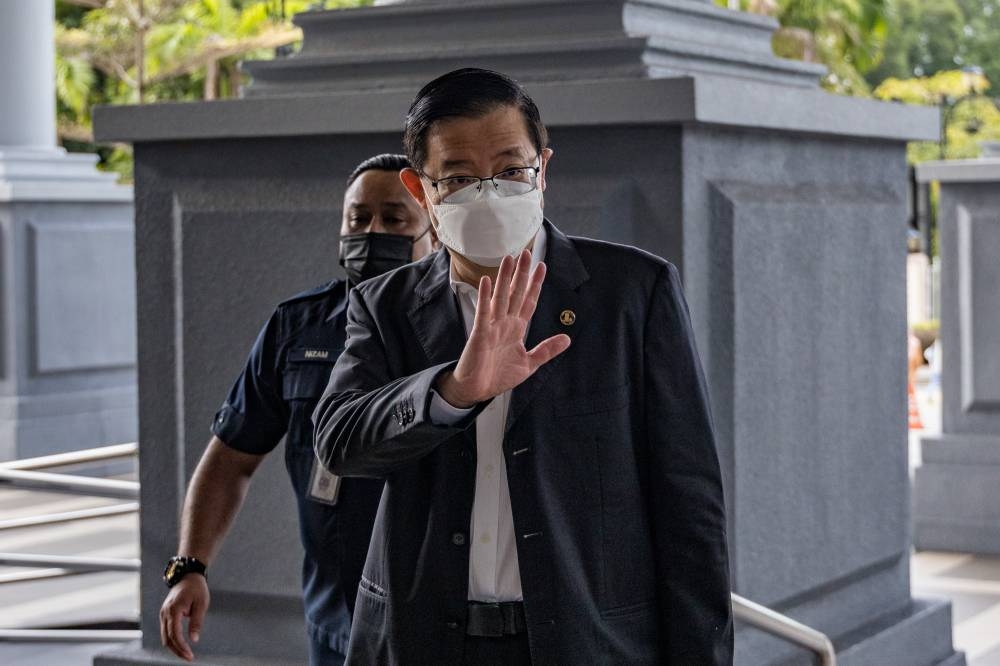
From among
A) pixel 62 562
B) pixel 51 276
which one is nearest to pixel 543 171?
pixel 62 562

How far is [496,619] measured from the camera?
2531mm

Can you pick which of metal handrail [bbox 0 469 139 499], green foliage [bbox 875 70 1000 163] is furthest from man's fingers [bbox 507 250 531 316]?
green foliage [bbox 875 70 1000 163]

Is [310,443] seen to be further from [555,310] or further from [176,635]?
[555,310]

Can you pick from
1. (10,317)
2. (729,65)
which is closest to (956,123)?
(10,317)

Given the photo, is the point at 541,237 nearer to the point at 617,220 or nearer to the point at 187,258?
the point at 617,220

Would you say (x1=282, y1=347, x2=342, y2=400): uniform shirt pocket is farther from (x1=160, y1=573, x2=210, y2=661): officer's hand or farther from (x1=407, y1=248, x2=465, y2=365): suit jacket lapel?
(x1=407, y1=248, x2=465, y2=365): suit jacket lapel

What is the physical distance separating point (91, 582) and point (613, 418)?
5907mm

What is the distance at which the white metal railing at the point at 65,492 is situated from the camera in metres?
5.32

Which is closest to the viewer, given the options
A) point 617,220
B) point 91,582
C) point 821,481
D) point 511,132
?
point 511,132

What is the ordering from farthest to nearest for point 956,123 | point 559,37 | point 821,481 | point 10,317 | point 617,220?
1. point 956,123
2. point 10,317
3. point 821,481
4. point 559,37
5. point 617,220

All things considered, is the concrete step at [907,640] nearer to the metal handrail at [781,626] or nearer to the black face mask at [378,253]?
the metal handrail at [781,626]

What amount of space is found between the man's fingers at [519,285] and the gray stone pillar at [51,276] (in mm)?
9536

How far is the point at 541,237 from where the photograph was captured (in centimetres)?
268

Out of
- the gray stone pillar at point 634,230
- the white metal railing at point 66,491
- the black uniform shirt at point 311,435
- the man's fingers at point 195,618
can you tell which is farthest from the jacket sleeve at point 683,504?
the white metal railing at point 66,491
